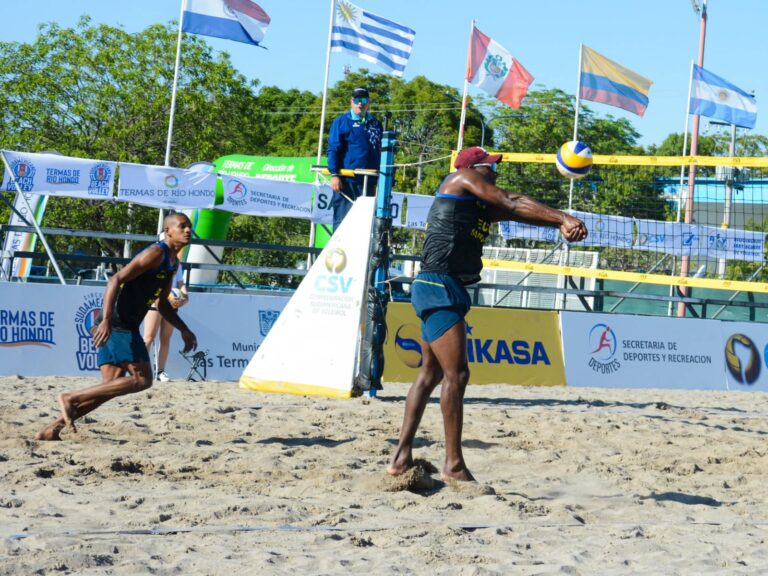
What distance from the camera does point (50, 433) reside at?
236 inches

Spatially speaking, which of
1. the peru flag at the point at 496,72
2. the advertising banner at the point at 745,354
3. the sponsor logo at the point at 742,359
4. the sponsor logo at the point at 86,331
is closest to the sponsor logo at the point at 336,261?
the sponsor logo at the point at 86,331

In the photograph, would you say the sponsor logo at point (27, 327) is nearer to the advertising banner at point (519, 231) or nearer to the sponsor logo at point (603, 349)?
the sponsor logo at point (603, 349)

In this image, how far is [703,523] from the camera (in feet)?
15.1

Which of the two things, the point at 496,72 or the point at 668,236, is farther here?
the point at 496,72

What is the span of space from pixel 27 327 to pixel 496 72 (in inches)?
580

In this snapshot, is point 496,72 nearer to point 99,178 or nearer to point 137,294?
point 99,178

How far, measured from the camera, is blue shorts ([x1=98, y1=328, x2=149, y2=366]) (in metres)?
6.11

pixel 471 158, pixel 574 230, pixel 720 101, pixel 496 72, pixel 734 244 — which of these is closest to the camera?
pixel 574 230

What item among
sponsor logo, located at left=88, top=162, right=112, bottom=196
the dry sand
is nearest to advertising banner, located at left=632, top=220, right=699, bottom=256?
sponsor logo, located at left=88, top=162, right=112, bottom=196

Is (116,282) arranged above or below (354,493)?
above

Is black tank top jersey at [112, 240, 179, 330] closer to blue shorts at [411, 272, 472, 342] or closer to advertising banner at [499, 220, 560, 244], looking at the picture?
blue shorts at [411, 272, 472, 342]

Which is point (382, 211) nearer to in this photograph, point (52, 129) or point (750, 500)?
point (750, 500)

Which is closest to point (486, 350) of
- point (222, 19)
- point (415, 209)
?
point (415, 209)

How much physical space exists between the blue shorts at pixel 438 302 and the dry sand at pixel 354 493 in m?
0.81
